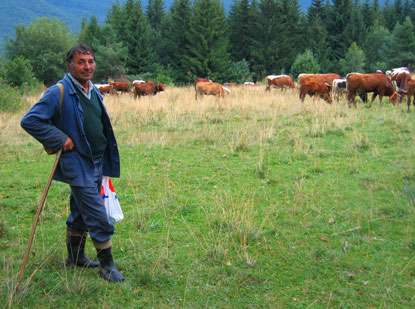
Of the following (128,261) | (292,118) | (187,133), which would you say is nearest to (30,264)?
(128,261)

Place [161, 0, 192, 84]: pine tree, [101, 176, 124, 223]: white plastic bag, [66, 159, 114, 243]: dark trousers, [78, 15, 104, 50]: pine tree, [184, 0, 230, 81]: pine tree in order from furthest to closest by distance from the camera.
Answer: [161, 0, 192, 84]: pine tree
[184, 0, 230, 81]: pine tree
[78, 15, 104, 50]: pine tree
[101, 176, 124, 223]: white plastic bag
[66, 159, 114, 243]: dark trousers

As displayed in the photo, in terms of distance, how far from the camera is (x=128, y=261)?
13.4ft

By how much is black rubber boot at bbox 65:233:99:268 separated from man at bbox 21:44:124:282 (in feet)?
0.71

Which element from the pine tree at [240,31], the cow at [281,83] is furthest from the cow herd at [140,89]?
the pine tree at [240,31]

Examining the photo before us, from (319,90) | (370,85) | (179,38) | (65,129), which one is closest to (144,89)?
(319,90)

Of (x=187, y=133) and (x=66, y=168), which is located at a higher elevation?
(x=66, y=168)

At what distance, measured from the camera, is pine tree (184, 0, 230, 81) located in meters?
47.1

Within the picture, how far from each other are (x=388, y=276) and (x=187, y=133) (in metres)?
7.42

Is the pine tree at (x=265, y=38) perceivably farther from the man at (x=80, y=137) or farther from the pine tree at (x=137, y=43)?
the man at (x=80, y=137)

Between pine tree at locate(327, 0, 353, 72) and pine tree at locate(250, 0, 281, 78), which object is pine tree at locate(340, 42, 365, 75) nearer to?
pine tree at locate(327, 0, 353, 72)

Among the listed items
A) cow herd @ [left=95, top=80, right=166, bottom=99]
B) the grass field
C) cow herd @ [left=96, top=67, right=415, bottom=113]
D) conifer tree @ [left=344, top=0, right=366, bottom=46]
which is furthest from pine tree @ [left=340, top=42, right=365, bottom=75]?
the grass field

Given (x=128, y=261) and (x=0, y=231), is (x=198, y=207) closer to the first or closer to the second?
(x=128, y=261)

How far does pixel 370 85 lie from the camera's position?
1647 cm

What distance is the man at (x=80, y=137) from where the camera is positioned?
3334mm
